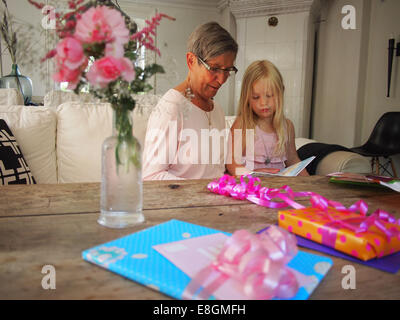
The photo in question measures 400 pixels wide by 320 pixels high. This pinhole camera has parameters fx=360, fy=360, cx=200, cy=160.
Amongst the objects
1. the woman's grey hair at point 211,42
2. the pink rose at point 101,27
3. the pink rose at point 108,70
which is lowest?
the pink rose at point 108,70

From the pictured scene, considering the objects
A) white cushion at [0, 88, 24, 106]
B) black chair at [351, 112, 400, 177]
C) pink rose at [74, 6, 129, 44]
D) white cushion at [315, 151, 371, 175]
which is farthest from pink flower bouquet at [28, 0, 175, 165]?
black chair at [351, 112, 400, 177]

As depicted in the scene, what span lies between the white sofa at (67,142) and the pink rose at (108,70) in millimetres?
1322

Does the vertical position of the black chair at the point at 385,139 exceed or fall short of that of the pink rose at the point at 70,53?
it falls short

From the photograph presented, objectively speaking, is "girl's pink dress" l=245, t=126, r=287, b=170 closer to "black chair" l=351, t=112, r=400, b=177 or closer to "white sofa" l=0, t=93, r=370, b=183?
"white sofa" l=0, t=93, r=370, b=183

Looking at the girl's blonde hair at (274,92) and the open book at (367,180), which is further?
the girl's blonde hair at (274,92)

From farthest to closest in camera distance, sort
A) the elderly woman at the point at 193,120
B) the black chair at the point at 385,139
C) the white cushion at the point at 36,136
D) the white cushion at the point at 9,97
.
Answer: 1. the black chair at the point at 385,139
2. the white cushion at the point at 9,97
3. the white cushion at the point at 36,136
4. the elderly woman at the point at 193,120

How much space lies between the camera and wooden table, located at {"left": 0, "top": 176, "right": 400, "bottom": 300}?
47 cm

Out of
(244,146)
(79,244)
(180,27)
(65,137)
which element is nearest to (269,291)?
(79,244)

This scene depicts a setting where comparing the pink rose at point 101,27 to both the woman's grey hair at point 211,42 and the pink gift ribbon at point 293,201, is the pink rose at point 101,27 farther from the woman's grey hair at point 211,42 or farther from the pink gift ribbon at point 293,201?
the woman's grey hair at point 211,42

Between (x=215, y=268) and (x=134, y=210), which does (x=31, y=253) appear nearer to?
(x=134, y=210)

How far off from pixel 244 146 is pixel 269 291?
5.07 ft

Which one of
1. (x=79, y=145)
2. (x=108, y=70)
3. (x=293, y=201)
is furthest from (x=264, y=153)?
(x=108, y=70)

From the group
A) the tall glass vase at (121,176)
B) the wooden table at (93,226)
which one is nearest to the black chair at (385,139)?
the wooden table at (93,226)

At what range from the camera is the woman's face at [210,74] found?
142cm
